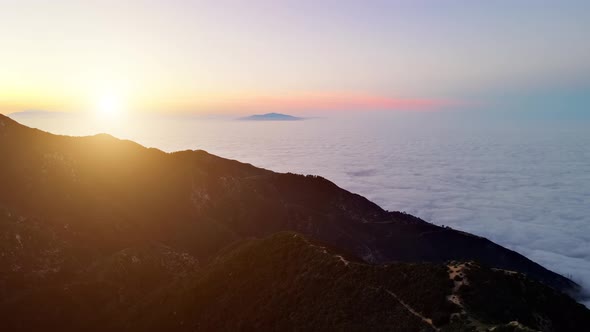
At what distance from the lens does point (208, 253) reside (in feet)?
358

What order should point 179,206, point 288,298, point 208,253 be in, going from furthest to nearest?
point 179,206, point 208,253, point 288,298

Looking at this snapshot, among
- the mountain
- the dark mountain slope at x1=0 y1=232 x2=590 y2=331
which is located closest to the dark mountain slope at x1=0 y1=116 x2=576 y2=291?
the mountain

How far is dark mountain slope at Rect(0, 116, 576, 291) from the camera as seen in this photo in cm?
10338

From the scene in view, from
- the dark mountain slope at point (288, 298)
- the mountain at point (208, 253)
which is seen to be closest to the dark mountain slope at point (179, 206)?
the mountain at point (208, 253)

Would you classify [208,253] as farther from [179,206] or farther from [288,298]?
[288,298]

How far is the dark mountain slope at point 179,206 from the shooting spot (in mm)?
103375

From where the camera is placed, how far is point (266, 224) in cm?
13362

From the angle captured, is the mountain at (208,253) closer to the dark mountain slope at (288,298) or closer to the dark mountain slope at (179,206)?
the dark mountain slope at (288,298)

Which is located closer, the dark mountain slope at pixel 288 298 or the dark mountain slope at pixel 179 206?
the dark mountain slope at pixel 288 298

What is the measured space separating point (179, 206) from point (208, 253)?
25.5 m

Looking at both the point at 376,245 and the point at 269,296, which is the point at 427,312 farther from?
the point at 376,245

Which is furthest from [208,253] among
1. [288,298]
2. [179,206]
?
[288,298]

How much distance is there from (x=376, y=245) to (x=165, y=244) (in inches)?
2758

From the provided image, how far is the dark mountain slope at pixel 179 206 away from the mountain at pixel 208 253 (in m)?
0.46
